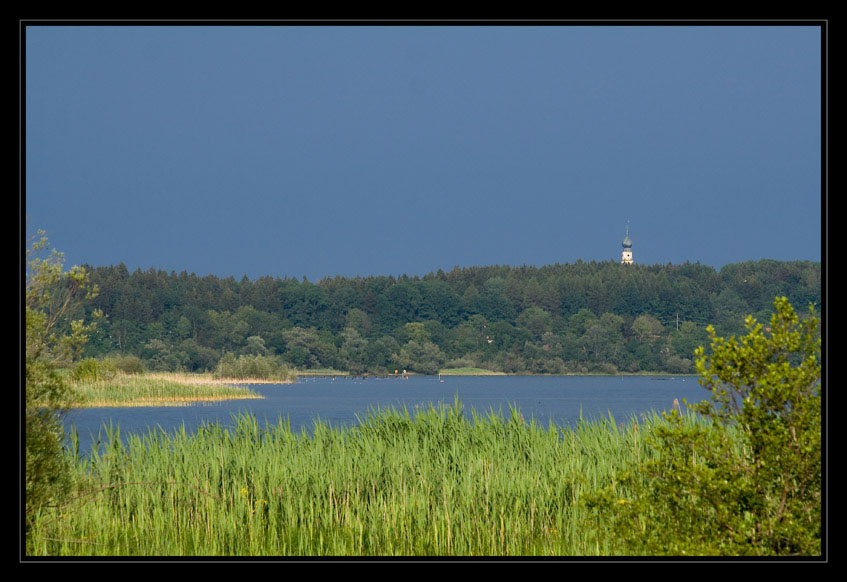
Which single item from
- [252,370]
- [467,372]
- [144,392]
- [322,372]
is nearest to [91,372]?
[144,392]

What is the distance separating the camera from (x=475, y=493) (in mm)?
8938

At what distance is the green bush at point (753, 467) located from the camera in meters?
5.41

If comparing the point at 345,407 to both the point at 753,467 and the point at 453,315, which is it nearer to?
the point at 753,467

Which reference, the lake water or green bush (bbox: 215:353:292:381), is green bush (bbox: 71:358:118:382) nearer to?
the lake water

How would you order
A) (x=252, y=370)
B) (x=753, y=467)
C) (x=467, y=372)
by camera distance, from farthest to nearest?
(x=467, y=372) → (x=252, y=370) → (x=753, y=467)

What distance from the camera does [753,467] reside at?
5672 mm

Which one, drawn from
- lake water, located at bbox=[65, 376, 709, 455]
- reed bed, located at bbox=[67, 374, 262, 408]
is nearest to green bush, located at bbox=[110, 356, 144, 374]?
reed bed, located at bbox=[67, 374, 262, 408]

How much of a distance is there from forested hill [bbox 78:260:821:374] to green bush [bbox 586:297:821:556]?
8078 cm

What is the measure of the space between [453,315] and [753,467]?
100543mm

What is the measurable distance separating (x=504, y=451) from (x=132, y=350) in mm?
81354

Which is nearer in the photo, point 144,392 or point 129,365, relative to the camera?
point 144,392

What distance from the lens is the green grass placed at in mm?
7957
